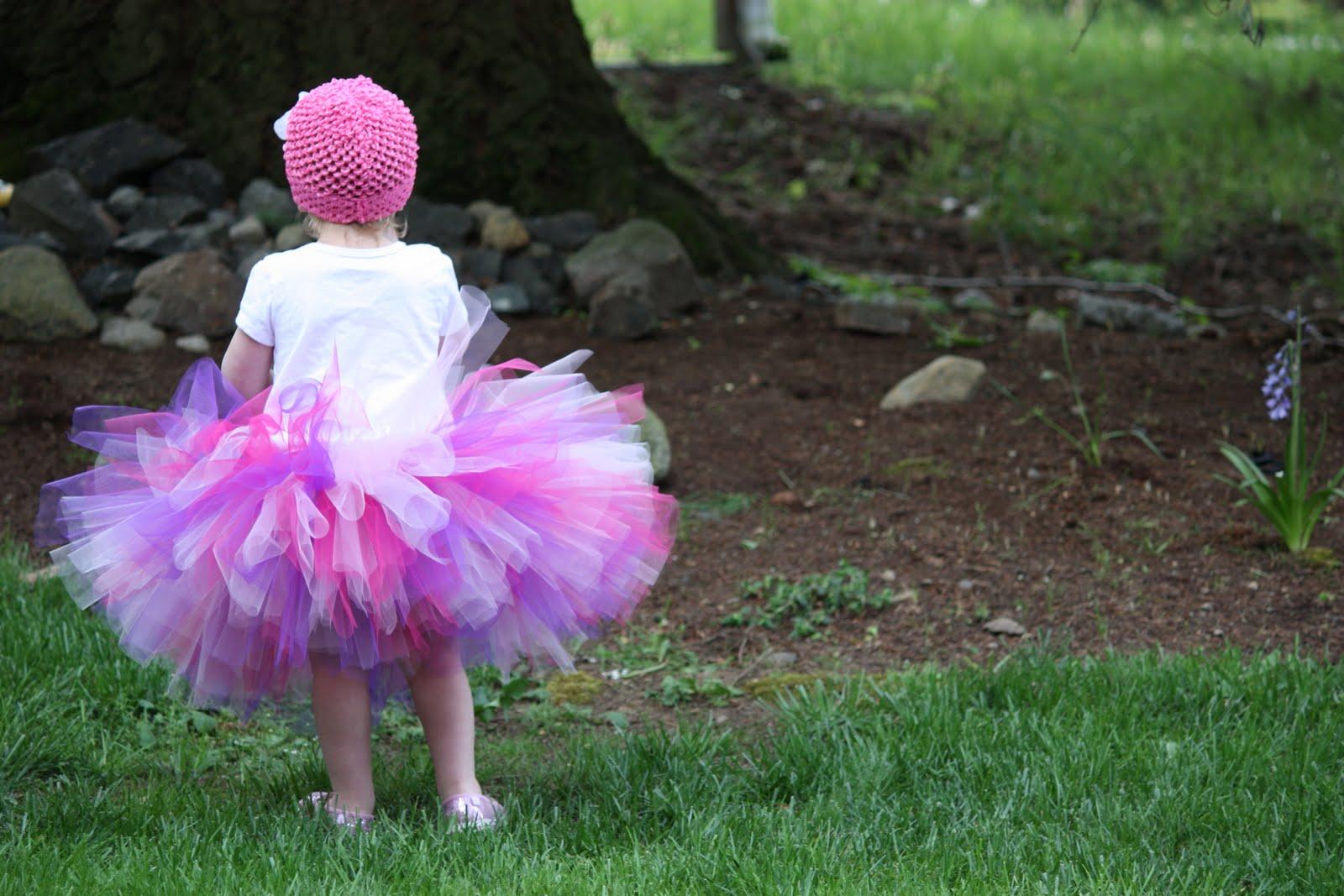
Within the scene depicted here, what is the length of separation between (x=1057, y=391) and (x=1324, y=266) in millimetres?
3617

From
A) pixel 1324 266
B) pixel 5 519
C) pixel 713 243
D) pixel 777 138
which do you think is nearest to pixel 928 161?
pixel 777 138

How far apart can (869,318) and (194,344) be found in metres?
2.95

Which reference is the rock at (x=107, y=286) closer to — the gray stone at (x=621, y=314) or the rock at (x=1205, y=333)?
the gray stone at (x=621, y=314)

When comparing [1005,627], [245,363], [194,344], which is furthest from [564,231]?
[245,363]

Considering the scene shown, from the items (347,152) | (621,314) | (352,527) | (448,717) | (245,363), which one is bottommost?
(621,314)

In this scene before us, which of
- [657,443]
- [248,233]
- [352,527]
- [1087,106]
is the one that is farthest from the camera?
[1087,106]

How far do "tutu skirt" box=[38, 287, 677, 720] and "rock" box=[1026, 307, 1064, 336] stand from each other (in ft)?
13.6

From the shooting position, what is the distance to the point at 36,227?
21.3 feet

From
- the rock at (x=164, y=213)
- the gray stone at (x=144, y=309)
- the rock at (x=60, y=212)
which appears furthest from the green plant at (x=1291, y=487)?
the rock at (x=60, y=212)

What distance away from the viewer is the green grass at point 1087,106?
9.41m

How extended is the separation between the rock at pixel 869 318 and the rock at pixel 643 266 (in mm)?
709

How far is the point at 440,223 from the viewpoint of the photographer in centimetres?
680

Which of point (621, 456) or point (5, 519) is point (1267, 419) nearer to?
point (621, 456)

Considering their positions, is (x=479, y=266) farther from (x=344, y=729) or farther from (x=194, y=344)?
(x=344, y=729)
